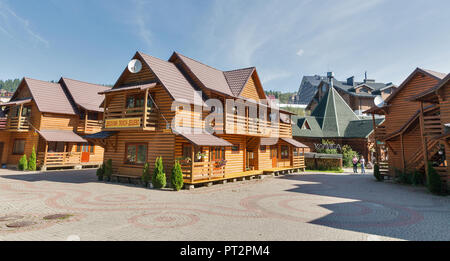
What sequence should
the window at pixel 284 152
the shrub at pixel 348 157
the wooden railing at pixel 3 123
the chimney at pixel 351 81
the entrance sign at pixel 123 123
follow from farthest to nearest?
the chimney at pixel 351 81
the shrub at pixel 348 157
the window at pixel 284 152
the wooden railing at pixel 3 123
the entrance sign at pixel 123 123

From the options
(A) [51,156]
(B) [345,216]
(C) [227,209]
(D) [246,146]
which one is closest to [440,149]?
(B) [345,216]

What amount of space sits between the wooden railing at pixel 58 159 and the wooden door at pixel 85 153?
0.63 metres

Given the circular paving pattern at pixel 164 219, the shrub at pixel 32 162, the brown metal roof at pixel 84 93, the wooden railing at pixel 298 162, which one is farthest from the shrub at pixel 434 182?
the shrub at pixel 32 162

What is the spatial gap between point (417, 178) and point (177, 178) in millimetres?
16590

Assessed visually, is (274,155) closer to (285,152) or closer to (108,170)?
(285,152)

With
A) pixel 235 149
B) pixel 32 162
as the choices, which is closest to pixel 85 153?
pixel 32 162

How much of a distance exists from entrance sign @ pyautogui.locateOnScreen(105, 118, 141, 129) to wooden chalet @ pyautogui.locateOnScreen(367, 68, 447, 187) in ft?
58.4

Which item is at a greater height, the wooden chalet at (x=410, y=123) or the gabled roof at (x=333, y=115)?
the gabled roof at (x=333, y=115)

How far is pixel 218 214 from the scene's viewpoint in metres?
8.88

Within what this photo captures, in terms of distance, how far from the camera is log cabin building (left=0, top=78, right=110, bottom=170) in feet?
76.7

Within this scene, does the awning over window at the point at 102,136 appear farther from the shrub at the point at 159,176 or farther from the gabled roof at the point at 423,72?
the gabled roof at the point at 423,72

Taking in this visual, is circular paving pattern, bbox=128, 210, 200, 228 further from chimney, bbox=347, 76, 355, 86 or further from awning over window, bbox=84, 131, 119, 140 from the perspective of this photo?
chimney, bbox=347, 76, 355, 86

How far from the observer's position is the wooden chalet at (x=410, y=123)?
51.5 ft
